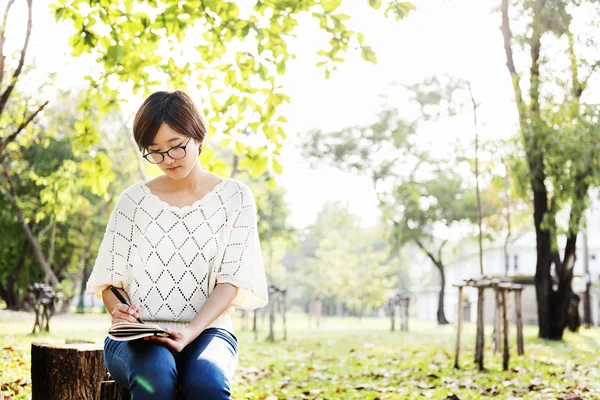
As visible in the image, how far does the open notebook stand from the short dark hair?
2.91 ft

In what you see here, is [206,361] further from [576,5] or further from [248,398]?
[576,5]

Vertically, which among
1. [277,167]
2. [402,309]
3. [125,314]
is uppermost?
[277,167]

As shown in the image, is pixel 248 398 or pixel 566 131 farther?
pixel 566 131

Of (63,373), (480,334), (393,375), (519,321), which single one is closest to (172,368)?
(63,373)

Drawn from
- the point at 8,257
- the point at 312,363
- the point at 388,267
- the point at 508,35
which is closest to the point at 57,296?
the point at 312,363

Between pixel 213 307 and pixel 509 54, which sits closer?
pixel 213 307

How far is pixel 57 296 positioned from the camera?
16531 mm

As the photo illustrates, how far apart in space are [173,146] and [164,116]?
5.9 inches

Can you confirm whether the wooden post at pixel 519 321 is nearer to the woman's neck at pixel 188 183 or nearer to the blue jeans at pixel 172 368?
the woman's neck at pixel 188 183

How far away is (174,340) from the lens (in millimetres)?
3088

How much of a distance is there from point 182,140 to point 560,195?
1357cm

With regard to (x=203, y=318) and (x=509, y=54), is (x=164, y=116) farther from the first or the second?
(x=509, y=54)

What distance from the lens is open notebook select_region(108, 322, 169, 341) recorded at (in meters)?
A: 2.98

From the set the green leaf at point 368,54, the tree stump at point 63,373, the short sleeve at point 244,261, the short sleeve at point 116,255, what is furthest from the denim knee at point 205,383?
the green leaf at point 368,54
